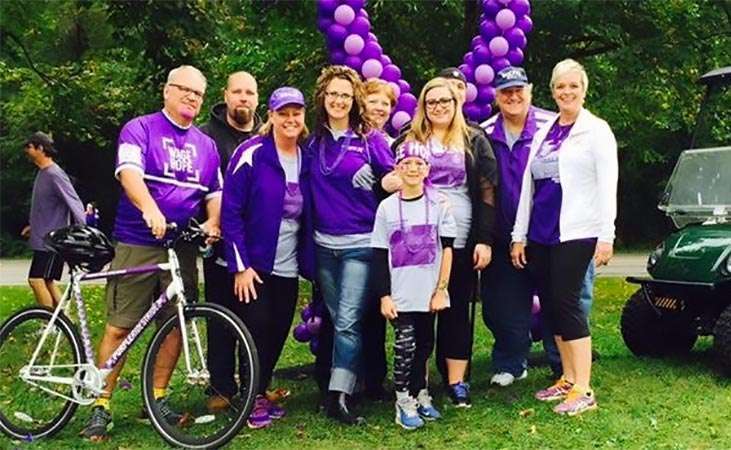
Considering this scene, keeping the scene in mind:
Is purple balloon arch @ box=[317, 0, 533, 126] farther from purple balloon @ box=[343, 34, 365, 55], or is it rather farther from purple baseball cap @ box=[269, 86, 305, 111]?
purple baseball cap @ box=[269, 86, 305, 111]

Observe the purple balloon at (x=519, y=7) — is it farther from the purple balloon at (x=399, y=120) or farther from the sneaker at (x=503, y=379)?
the sneaker at (x=503, y=379)

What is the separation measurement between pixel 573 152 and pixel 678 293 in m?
1.77

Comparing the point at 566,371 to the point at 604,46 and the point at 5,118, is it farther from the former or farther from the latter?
the point at 5,118

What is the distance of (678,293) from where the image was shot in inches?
244

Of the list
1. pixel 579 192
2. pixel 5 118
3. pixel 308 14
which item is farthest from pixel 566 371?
pixel 5 118

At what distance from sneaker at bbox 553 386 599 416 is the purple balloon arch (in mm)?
2312

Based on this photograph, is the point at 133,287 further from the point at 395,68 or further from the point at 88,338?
the point at 395,68

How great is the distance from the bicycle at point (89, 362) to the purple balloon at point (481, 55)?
3038 mm

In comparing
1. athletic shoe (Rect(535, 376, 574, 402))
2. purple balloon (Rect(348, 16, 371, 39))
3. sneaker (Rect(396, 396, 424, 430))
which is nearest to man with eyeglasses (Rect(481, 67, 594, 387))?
athletic shoe (Rect(535, 376, 574, 402))

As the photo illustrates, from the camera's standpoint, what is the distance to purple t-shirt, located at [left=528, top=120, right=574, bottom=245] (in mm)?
5160

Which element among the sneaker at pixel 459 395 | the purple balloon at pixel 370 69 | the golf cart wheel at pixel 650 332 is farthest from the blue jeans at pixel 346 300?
the golf cart wheel at pixel 650 332

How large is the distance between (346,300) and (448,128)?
3.81ft

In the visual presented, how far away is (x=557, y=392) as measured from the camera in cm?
545

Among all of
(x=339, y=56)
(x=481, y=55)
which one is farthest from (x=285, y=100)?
(x=481, y=55)
